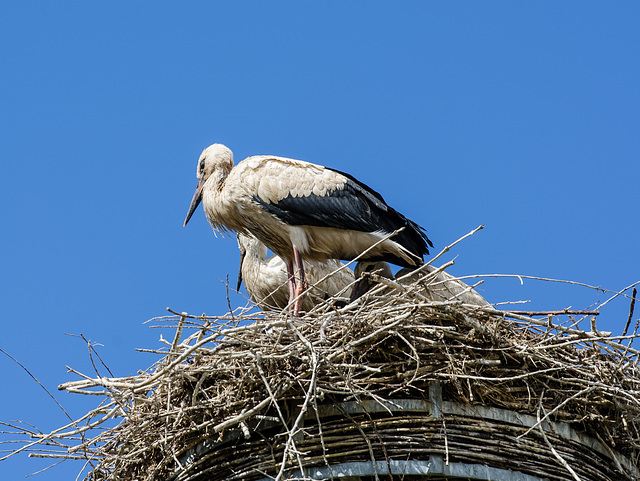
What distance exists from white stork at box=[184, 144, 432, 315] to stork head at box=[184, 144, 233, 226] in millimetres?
208

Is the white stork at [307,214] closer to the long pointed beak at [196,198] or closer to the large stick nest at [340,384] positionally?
the long pointed beak at [196,198]

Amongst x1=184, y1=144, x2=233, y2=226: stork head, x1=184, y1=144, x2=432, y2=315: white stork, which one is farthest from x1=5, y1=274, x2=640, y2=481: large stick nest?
x1=184, y1=144, x2=233, y2=226: stork head

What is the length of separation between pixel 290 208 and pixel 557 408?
2881 millimetres

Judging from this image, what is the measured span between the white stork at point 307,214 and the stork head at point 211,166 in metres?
0.21

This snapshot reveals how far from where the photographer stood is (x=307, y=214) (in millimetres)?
7441

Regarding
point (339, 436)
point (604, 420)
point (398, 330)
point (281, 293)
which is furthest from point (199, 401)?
point (281, 293)

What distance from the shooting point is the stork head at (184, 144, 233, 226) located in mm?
8016

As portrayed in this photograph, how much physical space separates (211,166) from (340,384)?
133 inches

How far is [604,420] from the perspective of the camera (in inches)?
222

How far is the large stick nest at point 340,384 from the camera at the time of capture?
16.9ft

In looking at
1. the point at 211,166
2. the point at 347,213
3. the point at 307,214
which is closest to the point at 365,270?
the point at 347,213

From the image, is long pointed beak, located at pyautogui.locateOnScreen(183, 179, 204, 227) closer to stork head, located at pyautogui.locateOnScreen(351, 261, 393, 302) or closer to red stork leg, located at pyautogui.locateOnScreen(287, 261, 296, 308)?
red stork leg, located at pyautogui.locateOnScreen(287, 261, 296, 308)

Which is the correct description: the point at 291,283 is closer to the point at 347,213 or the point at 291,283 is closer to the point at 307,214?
the point at 307,214

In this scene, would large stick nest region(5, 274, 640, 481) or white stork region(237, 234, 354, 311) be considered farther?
white stork region(237, 234, 354, 311)
